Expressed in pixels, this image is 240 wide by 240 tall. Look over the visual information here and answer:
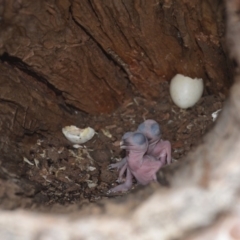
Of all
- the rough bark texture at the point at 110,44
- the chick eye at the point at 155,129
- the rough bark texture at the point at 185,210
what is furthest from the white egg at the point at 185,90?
the rough bark texture at the point at 185,210

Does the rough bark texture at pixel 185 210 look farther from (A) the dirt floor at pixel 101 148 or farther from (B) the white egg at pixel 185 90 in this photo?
(B) the white egg at pixel 185 90

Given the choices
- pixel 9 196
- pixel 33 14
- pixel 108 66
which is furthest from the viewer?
pixel 108 66

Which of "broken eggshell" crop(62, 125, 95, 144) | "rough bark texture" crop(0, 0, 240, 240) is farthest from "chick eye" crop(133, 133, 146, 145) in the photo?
"rough bark texture" crop(0, 0, 240, 240)

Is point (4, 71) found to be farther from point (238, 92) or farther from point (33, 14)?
point (238, 92)

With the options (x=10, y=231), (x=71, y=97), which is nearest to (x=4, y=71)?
(x=71, y=97)

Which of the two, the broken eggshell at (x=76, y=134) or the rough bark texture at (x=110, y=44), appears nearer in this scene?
the rough bark texture at (x=110, y=44)

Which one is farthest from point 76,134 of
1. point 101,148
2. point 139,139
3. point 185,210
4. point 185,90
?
point 185,210

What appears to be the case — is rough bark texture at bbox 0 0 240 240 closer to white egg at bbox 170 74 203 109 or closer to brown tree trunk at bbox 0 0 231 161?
brown tree trunk at bbox 0 0 231 161
